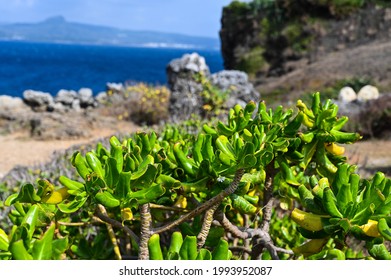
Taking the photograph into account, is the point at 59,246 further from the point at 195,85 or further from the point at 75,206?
the point at 195,85

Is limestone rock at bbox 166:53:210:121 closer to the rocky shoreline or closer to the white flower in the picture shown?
the rocky shoreline

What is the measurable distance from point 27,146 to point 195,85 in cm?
373

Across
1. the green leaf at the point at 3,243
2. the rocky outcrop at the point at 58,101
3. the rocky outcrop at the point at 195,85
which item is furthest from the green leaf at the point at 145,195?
the rocky outcrop at the point at 58,101

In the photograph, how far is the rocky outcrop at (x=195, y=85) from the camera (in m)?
11.0

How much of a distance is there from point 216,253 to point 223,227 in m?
0.58

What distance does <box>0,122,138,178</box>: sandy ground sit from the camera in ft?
31.9

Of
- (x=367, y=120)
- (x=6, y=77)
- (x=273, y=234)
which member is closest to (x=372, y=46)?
(x=367, y=120)

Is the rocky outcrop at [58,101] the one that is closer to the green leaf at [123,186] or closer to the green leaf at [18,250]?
the green leaf at [123,186]

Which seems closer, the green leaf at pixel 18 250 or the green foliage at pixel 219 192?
the green leaf at pixel 18 250

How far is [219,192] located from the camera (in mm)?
1816

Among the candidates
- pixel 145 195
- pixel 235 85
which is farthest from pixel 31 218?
pixel 235 85

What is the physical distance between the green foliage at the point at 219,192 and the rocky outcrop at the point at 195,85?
27.9ft

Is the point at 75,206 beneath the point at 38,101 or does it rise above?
above
